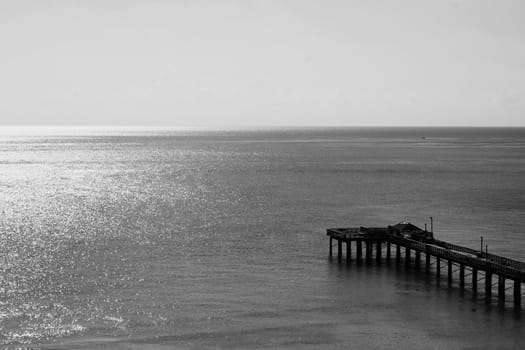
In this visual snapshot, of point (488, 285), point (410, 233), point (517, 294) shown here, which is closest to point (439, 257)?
point (488, 285)

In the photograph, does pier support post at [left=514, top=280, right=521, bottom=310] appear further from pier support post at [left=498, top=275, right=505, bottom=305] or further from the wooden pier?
pier support post at [left=498, top=275, right=505, bottom=305]

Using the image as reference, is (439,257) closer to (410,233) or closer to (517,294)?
(410,233)

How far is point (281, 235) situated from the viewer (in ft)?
270

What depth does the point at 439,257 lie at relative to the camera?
61.6 m

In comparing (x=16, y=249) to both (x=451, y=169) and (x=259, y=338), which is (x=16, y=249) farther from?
(x=451, y=169)

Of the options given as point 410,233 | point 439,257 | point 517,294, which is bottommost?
point 517,294

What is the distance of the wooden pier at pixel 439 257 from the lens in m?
54.8

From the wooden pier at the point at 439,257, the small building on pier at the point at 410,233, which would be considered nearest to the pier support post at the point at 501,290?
the wooden pier at the point at 439,257

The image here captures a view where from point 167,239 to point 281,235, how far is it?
39.9 ft

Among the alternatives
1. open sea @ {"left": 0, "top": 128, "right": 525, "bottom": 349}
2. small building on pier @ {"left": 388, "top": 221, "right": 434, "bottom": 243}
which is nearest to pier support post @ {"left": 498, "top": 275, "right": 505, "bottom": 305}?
open sea @ {"left": 0, "top": 128, "right": 525, "bottom": 349}

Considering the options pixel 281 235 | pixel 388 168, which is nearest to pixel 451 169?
pixel 388 168

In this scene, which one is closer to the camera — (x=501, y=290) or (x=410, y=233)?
(x=501, y=290)

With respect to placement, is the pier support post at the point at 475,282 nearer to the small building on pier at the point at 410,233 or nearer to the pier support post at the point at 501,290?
the pier support post at the point at 501,290

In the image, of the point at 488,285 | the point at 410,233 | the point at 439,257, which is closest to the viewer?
the point at 488,285
